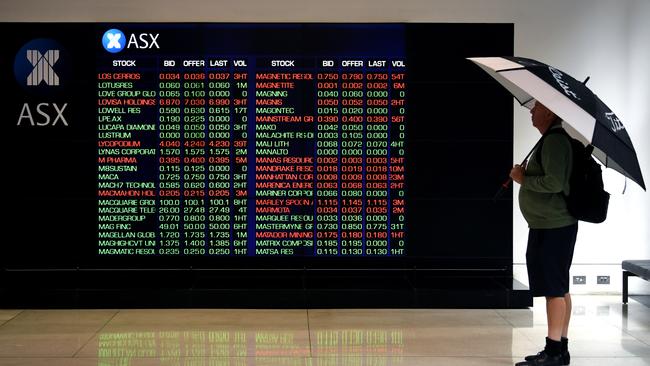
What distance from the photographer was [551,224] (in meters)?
4.32

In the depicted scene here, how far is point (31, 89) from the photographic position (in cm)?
633

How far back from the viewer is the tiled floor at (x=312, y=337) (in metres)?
4.72

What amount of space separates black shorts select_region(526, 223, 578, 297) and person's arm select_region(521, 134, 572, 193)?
0.80 feet

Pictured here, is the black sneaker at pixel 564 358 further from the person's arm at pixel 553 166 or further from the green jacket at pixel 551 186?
the person's arm at pixel 553 166

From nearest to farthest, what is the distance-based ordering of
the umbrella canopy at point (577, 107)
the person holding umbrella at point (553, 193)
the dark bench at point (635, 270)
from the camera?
the umbrella canopy at point (577, 107) → the person holding umbrella at point (553, 193) → the dark bench at point (635, 270)

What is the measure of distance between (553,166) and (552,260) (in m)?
0.51

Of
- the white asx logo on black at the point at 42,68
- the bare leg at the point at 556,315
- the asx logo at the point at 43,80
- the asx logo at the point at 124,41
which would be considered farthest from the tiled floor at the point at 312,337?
the asx logo at the point at 124,41

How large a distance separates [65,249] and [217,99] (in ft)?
5.53

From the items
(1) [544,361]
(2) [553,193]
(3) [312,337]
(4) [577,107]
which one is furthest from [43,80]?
(1) [544,361]

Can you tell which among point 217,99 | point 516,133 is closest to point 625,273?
A: point 516,133

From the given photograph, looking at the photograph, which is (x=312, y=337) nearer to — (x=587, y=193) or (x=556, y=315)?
(x=556, y=315)

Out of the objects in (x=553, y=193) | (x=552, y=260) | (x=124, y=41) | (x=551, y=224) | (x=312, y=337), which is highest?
(x=124, y=41)

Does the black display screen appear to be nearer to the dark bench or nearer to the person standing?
the dark bench

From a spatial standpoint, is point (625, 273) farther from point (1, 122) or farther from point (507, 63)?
point (1, 122)
